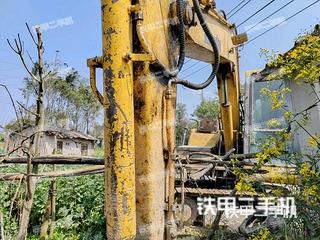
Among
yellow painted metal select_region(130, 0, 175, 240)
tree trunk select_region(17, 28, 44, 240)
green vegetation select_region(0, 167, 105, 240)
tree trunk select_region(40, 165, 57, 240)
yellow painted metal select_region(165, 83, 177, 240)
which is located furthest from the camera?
green vegetation select_region(0, 167, 105, 240)

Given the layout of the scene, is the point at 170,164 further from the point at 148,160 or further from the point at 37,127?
the point at 37,127

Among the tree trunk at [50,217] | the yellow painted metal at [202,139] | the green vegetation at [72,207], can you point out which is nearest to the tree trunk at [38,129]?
the tree trunk at [50,217]

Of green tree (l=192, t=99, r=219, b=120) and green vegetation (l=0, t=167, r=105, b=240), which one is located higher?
green tree (l=192, t=99, r=219, b=120)

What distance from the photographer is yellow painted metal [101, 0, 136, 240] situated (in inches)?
66.7

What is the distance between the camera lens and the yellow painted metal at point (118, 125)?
1.70m

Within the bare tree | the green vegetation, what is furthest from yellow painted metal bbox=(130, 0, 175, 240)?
the green vegetation

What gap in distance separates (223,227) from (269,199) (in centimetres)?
166

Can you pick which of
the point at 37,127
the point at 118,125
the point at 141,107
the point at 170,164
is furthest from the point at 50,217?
the point at 118,125

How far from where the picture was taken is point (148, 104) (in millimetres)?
1945

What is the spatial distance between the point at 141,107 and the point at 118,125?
25 cm

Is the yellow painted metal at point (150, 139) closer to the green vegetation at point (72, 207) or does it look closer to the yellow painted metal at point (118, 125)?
the yellow painted metal at point (118, 125)

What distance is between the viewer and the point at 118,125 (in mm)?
1717

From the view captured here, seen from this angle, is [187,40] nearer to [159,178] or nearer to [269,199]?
[159,178]

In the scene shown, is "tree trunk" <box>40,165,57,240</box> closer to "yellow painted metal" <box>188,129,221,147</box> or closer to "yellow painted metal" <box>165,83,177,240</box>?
"yellow painted metal" <box>165,83,177,240</box>
